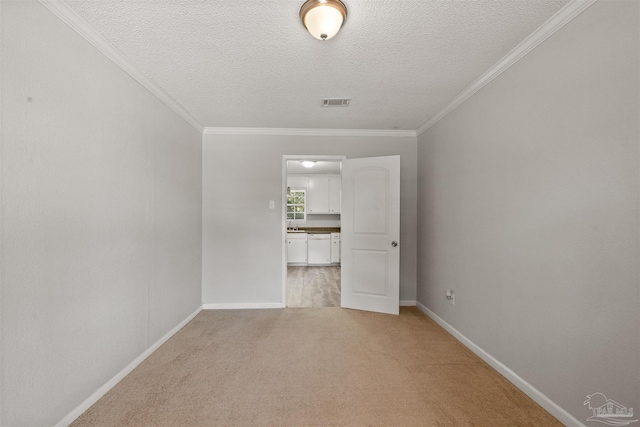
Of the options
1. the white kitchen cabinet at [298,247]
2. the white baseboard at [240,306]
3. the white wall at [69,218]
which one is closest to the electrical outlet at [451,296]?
the white baseboard at [240,306]

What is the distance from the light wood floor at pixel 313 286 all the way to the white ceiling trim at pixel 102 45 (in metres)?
3.01

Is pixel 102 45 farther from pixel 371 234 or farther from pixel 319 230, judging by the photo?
pixel 319 230

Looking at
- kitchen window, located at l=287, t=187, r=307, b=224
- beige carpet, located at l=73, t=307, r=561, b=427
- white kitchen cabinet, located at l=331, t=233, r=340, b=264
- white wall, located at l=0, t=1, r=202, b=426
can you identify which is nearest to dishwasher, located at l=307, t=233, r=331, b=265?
white kitchen cabinet, located at l=331, t=233, r=340, b=264

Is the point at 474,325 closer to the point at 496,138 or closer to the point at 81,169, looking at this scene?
the point at 496,138

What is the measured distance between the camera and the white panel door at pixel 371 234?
3.41 metres

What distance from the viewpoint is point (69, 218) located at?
5.21 feet

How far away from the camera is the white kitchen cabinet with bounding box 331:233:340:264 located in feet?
22.0

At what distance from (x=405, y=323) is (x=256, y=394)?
1.93 meters

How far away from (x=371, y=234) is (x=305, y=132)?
1694mm

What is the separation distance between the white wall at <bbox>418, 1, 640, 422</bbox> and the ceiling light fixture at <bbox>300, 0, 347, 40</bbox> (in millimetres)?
1379

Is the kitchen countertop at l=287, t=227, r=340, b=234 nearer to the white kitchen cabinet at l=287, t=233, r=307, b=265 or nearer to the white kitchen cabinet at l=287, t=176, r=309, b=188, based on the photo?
the white kitchen cabinet at l=287, t=233, r=307, b=265

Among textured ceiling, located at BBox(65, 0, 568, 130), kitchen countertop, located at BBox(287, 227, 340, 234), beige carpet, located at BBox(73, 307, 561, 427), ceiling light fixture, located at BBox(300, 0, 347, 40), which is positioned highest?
textured ceiling, located at BBox(65, 0, 568, 130)

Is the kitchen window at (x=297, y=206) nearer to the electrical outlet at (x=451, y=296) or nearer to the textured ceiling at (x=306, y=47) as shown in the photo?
the textured ceiling at (x=306, y=47)

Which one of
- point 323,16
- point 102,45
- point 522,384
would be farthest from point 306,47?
point 522,384
